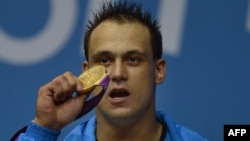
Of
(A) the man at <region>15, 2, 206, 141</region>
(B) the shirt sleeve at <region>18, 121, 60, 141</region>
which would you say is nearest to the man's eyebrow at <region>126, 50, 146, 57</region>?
(A) the man at <region>15, 2, 206, 141</region>

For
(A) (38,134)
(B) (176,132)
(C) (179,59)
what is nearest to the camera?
(A) (38,134)

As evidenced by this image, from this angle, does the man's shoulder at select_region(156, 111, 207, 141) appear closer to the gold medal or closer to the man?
the man

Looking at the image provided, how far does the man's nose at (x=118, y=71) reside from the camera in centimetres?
76

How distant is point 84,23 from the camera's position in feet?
3.44

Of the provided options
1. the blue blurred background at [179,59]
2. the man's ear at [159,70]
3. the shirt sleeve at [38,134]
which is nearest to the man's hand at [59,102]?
the shirt sleeve at [38,134]

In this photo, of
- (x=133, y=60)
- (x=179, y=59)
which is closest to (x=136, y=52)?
(x=133, y=60)

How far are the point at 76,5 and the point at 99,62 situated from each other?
0.97ft

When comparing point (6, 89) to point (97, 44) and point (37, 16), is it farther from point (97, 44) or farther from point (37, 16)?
point (97, 44)

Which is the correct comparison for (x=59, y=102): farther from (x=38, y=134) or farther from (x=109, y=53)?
(x=109, y=53)

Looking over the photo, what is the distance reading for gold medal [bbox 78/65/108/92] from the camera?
61 cm

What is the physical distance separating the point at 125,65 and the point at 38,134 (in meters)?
0.24

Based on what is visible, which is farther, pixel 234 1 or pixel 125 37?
pixel 234 1

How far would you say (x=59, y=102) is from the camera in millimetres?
622

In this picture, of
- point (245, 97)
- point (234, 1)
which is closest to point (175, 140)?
point (245, 97)
